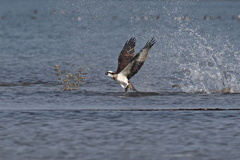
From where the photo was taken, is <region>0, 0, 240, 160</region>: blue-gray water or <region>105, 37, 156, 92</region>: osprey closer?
<region>0, 0, 240, 160</region>: blue-gray water

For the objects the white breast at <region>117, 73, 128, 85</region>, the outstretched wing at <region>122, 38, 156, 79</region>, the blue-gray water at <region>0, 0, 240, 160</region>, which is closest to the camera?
the blue-gray water at <region>0, 0, 240, 160</region>

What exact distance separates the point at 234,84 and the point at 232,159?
8255mm

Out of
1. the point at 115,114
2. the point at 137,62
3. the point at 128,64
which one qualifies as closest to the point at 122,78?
the point at 128,64

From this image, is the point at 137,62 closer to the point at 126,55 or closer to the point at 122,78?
the point at 122,78

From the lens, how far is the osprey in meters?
15.7

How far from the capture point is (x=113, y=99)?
52.3ft

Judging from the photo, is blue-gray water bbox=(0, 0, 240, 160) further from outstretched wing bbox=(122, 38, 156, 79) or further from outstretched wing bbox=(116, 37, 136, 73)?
outstretched wing bbox=(116, 37, 136, 73)

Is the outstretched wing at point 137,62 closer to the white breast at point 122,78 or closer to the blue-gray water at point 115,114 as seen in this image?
the white breast at point 122,78

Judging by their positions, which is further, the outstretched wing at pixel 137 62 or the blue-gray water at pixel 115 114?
the outstretched wing at pixel 137 62

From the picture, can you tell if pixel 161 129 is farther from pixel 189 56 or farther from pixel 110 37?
pixel 110 37

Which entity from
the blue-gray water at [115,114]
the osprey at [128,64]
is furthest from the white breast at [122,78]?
the blue-gray water at [115,114]

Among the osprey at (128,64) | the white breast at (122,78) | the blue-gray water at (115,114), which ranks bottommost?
the blue-gray water at (115,114)

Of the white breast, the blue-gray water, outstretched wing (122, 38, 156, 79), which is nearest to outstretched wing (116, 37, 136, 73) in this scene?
the white breast

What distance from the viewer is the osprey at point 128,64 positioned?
1574cm
